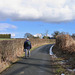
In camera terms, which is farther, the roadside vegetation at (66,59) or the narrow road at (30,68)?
the roadside vegetation at (66,59)

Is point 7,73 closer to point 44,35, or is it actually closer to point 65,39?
point 65,39

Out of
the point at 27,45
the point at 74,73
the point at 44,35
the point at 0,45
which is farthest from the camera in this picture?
the point at 44,35

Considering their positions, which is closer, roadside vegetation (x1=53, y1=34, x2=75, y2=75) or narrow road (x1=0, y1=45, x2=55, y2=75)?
narrow road (x1=0, y1=45, x2=55, y2=75)

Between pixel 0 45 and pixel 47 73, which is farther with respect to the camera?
pixel 0 45

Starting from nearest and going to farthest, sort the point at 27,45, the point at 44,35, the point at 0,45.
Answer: the point at 0,45 → the point at 27,45 → the point at 44,35

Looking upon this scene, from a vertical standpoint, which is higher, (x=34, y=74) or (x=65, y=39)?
(x=65, y=39)

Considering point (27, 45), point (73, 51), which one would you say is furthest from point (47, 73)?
point (73, 51)

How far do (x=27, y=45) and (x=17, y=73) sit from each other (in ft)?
16.8

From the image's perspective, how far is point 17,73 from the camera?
19.2 ft

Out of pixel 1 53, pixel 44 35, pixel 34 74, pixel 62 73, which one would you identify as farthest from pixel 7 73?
pixel 44 35

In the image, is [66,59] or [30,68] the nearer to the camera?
[30,68]

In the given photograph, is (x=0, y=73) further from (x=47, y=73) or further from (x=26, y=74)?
(x=47, y=73)

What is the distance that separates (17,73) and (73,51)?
7133mm

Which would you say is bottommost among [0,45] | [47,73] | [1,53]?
[47,73]
